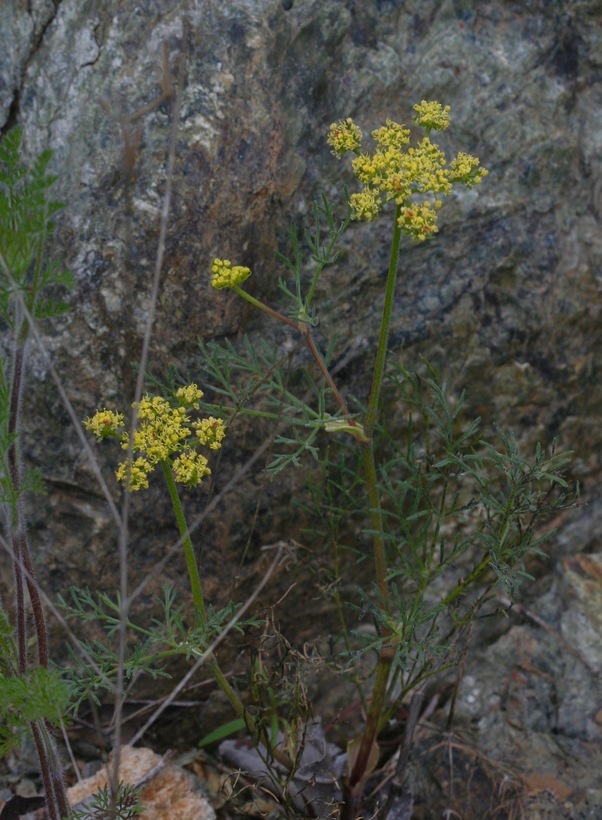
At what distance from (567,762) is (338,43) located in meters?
2.77

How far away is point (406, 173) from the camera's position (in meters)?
2.14

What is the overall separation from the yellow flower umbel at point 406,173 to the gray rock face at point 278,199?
78 centimetres

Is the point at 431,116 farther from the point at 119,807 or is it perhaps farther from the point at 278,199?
the point at 119,807

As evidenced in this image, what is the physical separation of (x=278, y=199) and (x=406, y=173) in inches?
36.5

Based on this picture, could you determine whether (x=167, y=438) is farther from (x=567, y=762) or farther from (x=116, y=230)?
(x=567, y=762)

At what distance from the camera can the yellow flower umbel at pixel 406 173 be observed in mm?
2113

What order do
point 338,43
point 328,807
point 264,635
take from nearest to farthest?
point 264,635, point 328,807, point 338,43

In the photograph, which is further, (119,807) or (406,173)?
(119,807)

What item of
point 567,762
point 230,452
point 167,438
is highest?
point 167,438

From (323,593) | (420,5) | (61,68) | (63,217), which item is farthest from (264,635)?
(420,5)

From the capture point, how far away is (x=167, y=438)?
7.20 ft

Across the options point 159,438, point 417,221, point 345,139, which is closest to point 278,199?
point 345,139

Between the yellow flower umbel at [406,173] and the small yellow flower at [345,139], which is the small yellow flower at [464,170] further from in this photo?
the small yellow flower at [345,139]

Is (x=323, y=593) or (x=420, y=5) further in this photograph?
(x=420, y=5)
